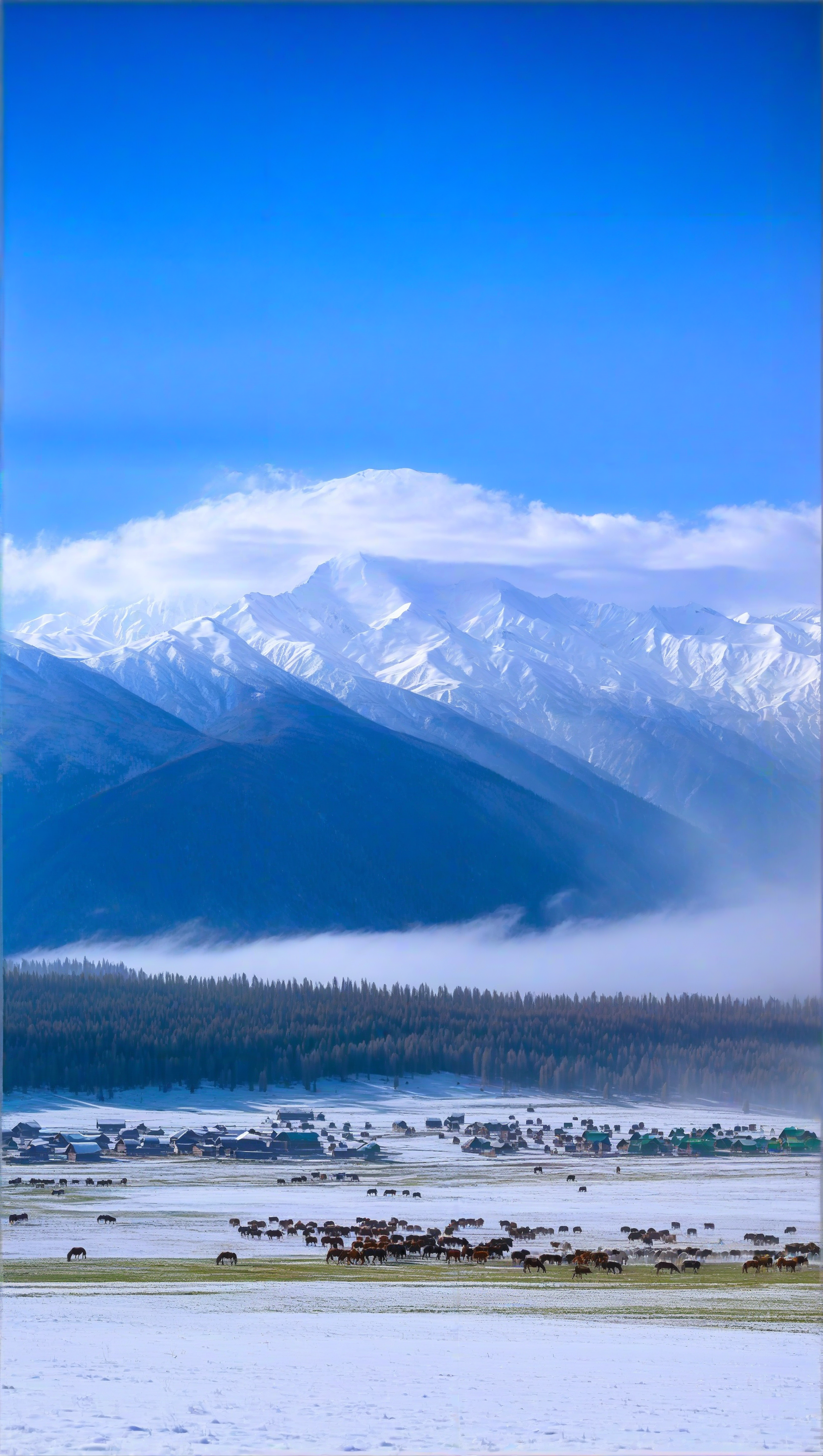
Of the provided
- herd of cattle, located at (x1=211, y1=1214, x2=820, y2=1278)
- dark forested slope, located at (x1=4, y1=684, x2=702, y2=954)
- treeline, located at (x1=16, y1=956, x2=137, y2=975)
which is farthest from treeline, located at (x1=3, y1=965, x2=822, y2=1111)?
herd of cattle, located at (x1=211, y1=1214, x2=820, y2=1278)

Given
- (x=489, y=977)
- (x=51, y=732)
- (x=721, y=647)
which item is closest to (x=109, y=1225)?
(x=721, y=647)

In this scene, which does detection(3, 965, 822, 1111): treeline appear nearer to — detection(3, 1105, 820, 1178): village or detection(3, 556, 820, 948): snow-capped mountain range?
detection(3, 1105, 820, 1178): village

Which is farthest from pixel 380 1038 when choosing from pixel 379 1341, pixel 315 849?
pixel 315 849

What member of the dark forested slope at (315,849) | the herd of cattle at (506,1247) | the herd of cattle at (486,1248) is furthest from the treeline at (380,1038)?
the herd of cattle at (486,1248)

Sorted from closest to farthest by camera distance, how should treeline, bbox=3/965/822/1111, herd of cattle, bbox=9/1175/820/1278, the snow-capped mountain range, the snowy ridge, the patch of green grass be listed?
the patch of green grass → herd of cattle, bbox=9/1175/820/1278 → the snowy ridge → the snow-capped mountain range → treeline, bbox=3/965/822/1111

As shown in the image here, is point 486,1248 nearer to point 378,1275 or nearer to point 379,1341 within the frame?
point 378,1275
